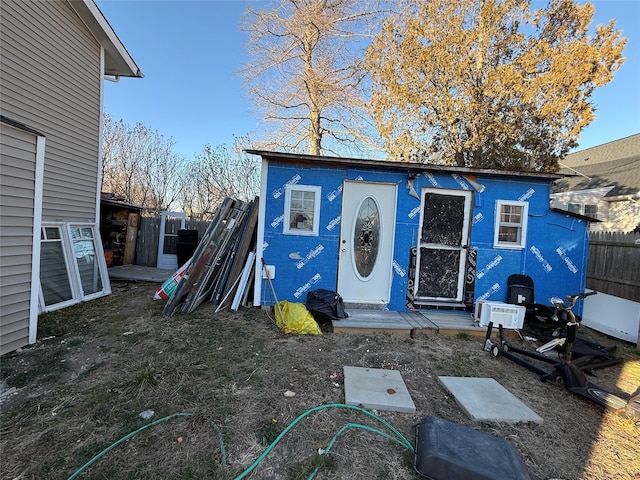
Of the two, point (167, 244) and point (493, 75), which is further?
point (167, 244)

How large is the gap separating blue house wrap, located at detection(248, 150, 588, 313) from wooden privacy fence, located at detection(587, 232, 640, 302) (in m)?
1.13

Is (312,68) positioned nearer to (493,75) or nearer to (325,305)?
(493,75)

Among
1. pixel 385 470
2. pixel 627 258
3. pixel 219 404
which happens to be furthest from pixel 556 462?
pixel 627 258

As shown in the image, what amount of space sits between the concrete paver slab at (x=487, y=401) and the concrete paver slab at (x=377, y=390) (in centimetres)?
45

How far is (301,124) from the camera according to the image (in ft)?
40.9

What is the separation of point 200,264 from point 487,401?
4.22 metres

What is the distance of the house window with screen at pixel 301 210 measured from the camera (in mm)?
4887

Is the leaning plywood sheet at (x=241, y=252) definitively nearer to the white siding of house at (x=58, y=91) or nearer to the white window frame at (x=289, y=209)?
the white window frame at (x=289, y=209)

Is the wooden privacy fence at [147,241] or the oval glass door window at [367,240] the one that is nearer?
the oval glass door window at [367,240]

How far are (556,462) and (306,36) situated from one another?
43.8 feet

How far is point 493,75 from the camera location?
9.06 meters

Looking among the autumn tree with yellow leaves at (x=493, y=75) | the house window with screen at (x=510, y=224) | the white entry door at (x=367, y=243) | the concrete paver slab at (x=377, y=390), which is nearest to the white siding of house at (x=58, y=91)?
the white entry door at (x=367, y=243)

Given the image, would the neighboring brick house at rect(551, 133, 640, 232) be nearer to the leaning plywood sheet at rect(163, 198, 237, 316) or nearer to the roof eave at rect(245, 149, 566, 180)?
the roof eave at rect(245, 149, 566, 180)

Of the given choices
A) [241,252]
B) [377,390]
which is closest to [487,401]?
[377,390]
